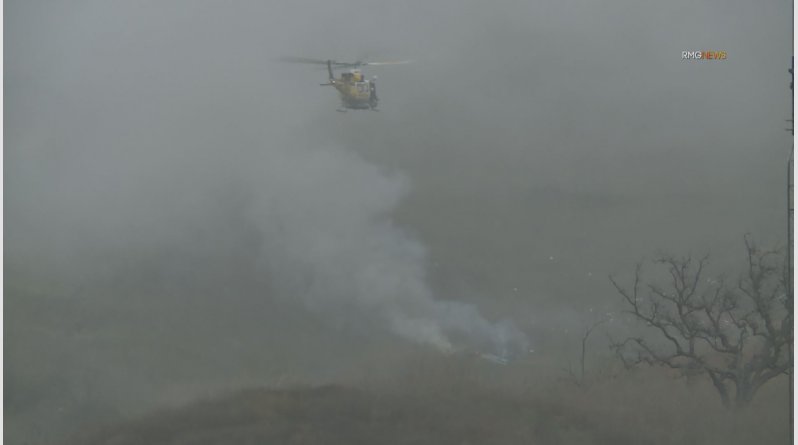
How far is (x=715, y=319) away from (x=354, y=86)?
9.66 ft

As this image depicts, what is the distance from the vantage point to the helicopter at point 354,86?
625 cm

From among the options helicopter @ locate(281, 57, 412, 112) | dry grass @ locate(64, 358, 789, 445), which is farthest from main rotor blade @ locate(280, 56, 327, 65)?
dry grass @ locate(64, 358, 789, 445)

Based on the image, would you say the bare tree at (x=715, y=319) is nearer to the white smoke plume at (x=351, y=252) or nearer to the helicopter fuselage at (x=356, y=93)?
the white smoke plume at (x=351, y=252)

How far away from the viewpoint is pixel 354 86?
6.25 meters

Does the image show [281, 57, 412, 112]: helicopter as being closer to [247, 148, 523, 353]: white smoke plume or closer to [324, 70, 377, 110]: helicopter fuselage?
[324, 70, 377, 110]: helicopter fuselage

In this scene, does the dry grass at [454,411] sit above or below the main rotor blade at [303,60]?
below

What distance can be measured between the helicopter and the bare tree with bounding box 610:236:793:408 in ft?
6.92

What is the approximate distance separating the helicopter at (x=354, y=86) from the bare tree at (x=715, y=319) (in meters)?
2.11

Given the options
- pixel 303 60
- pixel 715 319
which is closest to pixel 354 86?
pixel 303 60

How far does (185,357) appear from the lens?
626cm

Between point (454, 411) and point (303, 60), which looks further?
point (303, 60)

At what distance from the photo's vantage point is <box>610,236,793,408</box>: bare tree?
618 centimetres

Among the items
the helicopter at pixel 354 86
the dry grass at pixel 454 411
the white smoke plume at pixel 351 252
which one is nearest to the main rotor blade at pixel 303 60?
the helicopter at pixel 354 86

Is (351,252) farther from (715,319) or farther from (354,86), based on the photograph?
(715,319)
